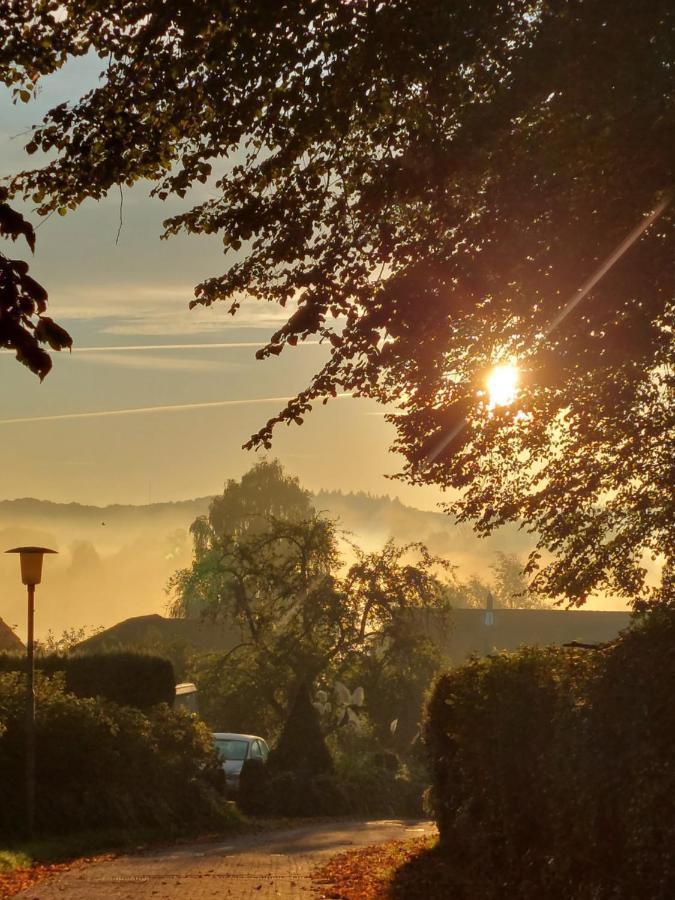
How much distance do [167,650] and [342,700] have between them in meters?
13.7

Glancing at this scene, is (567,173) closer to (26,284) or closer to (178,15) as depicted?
(178,15)

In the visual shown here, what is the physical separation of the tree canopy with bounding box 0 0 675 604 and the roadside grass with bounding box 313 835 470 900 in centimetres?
505

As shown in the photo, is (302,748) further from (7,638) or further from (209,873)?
(209,873)

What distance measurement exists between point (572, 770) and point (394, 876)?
18.0 ft

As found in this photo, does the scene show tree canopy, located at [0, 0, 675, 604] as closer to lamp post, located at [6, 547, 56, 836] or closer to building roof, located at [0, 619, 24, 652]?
lamp post, located at [6, 547, 56, 836]

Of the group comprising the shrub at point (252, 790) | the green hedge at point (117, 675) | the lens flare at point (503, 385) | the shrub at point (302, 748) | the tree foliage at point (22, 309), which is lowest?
the shrub at point (252, 790)

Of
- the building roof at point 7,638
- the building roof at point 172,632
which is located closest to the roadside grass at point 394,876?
the building roof at point 7,638

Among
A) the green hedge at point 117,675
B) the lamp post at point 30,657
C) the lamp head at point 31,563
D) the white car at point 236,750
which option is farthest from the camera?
the white car at point 236,750

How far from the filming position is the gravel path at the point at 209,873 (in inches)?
485

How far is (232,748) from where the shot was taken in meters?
32.5

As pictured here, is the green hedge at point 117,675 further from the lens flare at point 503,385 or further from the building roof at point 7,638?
the building roof at point 7,638

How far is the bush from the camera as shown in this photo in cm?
1953

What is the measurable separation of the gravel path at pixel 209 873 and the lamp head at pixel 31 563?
15.6 ft

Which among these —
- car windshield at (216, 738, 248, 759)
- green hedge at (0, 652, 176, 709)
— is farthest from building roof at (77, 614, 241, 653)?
green hedge at (0, 652, 176, 709)
